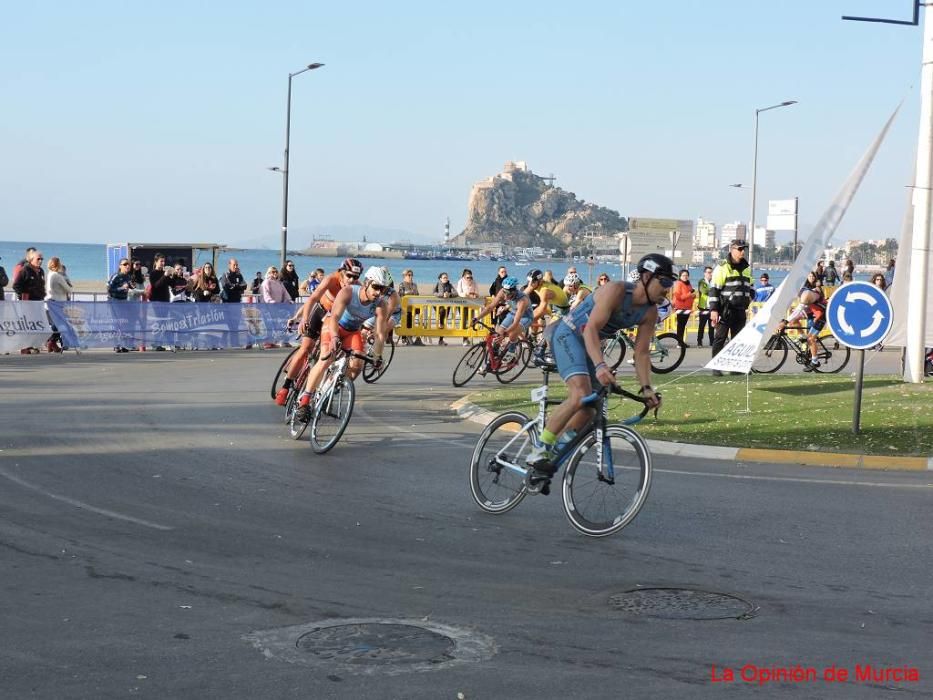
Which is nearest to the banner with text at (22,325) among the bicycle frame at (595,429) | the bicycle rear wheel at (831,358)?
the bicycle rear wheel at (831,358)

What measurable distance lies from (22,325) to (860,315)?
55.6 feet

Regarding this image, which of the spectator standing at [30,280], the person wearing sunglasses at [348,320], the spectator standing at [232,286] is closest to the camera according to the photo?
the person wearing sunglasses at [348,320]

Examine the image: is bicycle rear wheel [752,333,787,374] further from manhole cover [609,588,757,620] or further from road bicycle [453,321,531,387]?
manhole cover [609,588,757,620]

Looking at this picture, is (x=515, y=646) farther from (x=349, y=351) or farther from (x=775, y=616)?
(x=349, y=351)

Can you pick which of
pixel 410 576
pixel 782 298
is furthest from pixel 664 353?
pixel 410 576

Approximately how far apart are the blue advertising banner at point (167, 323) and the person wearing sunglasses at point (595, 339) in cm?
1786

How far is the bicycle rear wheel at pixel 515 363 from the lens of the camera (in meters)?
19.9

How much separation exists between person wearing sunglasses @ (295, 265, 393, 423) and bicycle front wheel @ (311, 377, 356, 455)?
284 millimetres

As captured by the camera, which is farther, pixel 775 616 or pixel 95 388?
pixel 95 388

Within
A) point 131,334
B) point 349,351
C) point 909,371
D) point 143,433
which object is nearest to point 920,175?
point 909,371

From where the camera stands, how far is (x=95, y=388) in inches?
694

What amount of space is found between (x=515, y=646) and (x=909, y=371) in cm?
1259

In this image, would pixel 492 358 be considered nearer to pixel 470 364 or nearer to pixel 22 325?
pixel 470 364

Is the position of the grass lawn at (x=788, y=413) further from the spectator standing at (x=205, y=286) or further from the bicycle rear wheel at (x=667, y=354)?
the spectator standing at (x=205, y=286)
